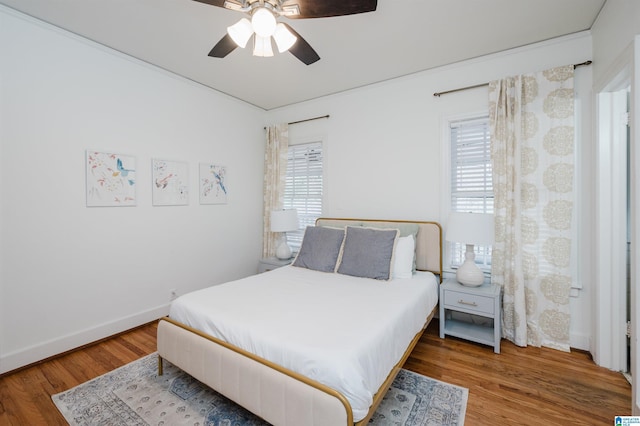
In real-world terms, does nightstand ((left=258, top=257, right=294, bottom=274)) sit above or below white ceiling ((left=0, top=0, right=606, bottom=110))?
below

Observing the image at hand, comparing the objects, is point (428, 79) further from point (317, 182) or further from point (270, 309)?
point (270, 309)

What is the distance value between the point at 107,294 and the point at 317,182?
2.70 metres

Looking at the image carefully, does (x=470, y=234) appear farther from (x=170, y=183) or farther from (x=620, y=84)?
(x=170, y=183)

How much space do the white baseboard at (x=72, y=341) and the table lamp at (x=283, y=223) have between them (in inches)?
59.4

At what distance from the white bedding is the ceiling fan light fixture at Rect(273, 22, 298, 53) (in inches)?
71.1

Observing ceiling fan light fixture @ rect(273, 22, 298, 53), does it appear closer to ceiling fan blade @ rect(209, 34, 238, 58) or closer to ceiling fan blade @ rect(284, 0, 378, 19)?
ceiling fan blade @ rect(284, 0, 378, 19)

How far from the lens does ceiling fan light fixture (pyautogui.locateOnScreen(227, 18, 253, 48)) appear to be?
1.81 metres

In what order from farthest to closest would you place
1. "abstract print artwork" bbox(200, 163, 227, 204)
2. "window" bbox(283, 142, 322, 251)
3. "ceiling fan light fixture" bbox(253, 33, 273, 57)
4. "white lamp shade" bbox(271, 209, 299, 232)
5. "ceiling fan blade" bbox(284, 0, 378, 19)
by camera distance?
1. "window" bbox(283, 142, 322, 251)
2. "white lamp shade" bbox(271, 209, 299, 232)
3. "abstract print artwork" bbox(200, 163, 227, 204)
4. "ceiling fan light fixture" bbox(253, 33, 273, 57)
5. "ceiling fan blade" bbox(284, 0, 378, 19)

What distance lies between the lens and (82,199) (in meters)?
2.56

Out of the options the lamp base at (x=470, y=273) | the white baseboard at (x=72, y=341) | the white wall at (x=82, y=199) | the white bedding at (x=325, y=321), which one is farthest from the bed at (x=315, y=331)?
the white wall at (x=82, y=199)

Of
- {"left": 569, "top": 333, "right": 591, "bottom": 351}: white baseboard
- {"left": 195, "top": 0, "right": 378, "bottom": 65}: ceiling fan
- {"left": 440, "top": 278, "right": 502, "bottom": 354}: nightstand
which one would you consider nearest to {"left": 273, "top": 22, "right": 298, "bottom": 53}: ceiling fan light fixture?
{"left": 195, "top": 0, "right": 378, "bottom": 65}: ceiling fan

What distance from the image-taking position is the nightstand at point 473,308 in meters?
2.44

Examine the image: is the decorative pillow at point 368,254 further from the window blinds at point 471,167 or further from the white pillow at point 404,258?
the window blinds at point 471,167

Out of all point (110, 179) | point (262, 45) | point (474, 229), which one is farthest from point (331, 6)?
point (110, 179)
